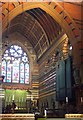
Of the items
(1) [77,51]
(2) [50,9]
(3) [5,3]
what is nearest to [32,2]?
(2) [50,9]

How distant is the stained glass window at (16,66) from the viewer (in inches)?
1024

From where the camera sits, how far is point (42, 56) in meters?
23.8

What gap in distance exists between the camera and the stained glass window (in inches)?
1024

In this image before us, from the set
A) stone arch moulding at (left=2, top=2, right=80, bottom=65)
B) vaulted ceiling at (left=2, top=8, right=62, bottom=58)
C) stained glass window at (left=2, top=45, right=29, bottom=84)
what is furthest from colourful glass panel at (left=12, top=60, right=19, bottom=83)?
stone arch moulding at (left=2, top=2, right=80, bottom=65)

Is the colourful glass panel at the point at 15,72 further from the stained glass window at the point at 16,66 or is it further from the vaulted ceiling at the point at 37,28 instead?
the vaulted ceiling at the point at 37,28

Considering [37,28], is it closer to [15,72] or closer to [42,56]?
[42,56]

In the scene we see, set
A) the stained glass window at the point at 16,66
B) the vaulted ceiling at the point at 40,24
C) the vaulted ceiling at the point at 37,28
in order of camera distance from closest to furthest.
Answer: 1. the vaulted ceiling at the point at 40,24
2. the vaulted ceiling at the point at 37,28
3. the stained glass window at the point at 16,66

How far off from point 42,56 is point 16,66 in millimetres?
3954

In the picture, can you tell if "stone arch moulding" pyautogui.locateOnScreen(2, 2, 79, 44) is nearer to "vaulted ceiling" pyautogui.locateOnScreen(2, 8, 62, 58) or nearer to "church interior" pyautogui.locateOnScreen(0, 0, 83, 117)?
"church interior" pyautogui.locateOnScreen(0, 0, 83, 117)

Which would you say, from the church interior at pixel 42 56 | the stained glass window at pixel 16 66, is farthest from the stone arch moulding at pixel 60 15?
the stained glass window at pixel 16 66

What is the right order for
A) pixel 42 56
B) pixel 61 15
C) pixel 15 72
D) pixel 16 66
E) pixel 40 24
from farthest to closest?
pixel 16 66 → pixel 15 72 → pixel 42 56 → pixel 40 24 → pixel 61 15

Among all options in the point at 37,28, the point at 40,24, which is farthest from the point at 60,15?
the point at 37,28

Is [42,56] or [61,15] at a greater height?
[61,15]

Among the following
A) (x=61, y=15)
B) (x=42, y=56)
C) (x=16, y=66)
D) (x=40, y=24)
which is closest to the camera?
(x=61, y=15)
